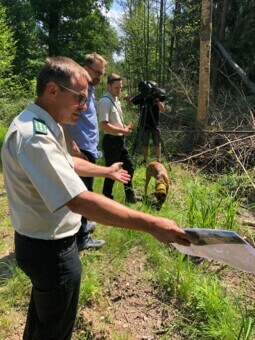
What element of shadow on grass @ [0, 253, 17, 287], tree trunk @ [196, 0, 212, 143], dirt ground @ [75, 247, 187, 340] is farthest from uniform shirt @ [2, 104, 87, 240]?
tree trunk @ [196, 0, 212, 143]

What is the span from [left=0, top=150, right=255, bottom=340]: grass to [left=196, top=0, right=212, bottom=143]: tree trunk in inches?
142

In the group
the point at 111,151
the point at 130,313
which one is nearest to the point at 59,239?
the point at 130,313

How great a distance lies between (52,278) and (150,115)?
5.20m

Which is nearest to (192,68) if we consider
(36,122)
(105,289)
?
(105,289)

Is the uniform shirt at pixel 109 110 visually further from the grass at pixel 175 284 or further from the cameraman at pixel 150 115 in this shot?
the cameraman at pixel 150 115

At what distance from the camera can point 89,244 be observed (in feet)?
11.5

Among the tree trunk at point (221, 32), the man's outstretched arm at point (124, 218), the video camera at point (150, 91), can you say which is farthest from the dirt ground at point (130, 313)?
the tree trunk at point (221, 32)

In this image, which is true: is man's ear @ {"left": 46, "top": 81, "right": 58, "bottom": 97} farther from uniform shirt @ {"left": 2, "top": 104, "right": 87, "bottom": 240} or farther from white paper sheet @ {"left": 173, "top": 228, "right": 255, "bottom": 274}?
white paper sheet @ {"left": 173, "top": 228, "right": 255, "bottom": 274}

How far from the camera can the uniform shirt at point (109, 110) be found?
13.4 feet

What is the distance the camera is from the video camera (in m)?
5.97

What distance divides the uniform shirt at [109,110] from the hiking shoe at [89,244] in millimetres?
1446

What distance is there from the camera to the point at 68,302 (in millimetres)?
1714

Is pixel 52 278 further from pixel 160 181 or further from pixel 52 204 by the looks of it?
pixel 160 181

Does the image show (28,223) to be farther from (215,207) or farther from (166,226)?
(215,207)
